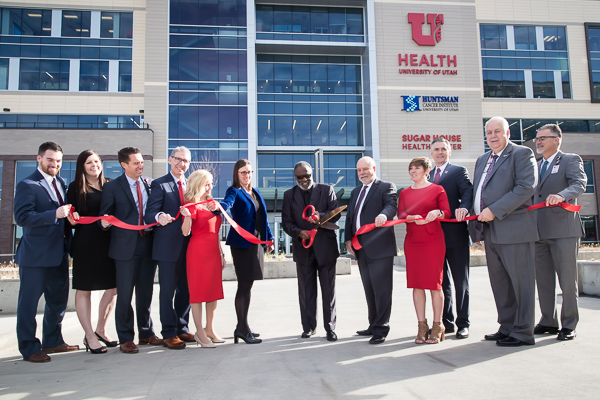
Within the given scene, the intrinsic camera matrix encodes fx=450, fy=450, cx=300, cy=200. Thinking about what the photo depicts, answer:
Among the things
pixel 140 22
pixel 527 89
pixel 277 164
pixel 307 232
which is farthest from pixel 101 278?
pixel 527 89

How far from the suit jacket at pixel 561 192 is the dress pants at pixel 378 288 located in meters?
1.74

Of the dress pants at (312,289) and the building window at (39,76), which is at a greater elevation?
the building window at (39,76)

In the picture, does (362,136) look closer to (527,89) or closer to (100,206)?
(527,89)

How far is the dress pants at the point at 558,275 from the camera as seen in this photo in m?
4.71

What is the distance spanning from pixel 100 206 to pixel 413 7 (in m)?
32.2

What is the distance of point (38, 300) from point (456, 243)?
15.0 feet

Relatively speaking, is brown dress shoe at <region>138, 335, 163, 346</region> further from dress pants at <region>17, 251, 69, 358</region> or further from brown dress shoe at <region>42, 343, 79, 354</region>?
dress pants at <region>17, 251, 69, 358</region>

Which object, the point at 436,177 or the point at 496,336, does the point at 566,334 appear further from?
the point at 436,177

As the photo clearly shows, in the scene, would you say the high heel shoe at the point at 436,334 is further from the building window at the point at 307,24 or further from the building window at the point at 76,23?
the building window at the point at 76,23

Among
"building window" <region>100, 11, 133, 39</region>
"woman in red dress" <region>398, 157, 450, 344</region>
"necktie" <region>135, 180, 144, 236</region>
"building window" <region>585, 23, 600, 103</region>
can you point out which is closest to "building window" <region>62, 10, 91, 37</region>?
"building window" <region>100, 11, 133, 39</region>

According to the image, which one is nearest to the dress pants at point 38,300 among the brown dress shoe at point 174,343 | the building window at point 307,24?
the brown dress shoe at point 174,343

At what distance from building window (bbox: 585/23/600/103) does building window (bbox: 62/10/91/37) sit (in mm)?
36139

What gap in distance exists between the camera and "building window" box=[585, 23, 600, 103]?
33750 millimetres

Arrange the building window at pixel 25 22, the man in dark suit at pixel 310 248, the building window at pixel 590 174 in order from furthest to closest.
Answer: the building window at pixel 590 174 → the building window at pixel 25 22 → the man in dark suit at pixel 310 248
